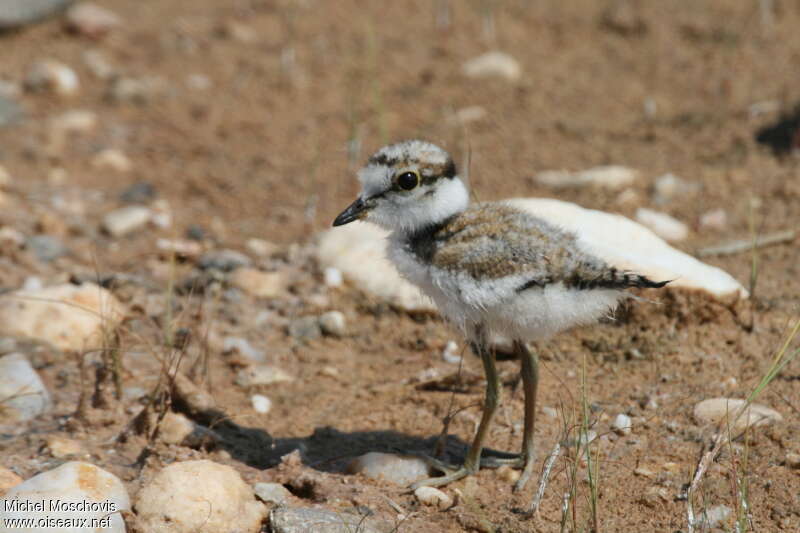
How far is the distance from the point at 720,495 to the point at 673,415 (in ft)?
1.44

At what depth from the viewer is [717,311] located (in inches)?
142

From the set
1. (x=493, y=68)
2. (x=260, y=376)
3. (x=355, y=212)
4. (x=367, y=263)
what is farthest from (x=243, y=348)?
(x=493, y=68)

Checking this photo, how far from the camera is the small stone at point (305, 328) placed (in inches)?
161

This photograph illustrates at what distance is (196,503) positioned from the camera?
8.93ft

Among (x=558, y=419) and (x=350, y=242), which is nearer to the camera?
(x=558, y=419)

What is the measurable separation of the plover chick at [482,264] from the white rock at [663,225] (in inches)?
65.7

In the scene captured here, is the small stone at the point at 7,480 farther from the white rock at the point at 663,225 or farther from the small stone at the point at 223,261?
the white rock at the point at 663,225

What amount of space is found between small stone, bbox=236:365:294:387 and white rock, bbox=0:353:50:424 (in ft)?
2.40

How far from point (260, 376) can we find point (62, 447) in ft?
2.96

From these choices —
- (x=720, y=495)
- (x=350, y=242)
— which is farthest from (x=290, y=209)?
(x=720, y=495)

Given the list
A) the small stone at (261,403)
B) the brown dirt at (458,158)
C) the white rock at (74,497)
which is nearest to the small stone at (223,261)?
the brown dirt at (458,158)

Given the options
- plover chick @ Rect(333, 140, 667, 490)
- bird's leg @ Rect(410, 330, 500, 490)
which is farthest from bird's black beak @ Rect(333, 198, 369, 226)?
bird's leg @ Rect(410, 330, 500, 490)

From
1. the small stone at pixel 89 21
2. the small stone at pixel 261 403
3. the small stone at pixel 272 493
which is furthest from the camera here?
the small stone at pixel 89 21

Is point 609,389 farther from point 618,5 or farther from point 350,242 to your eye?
point 618,5
